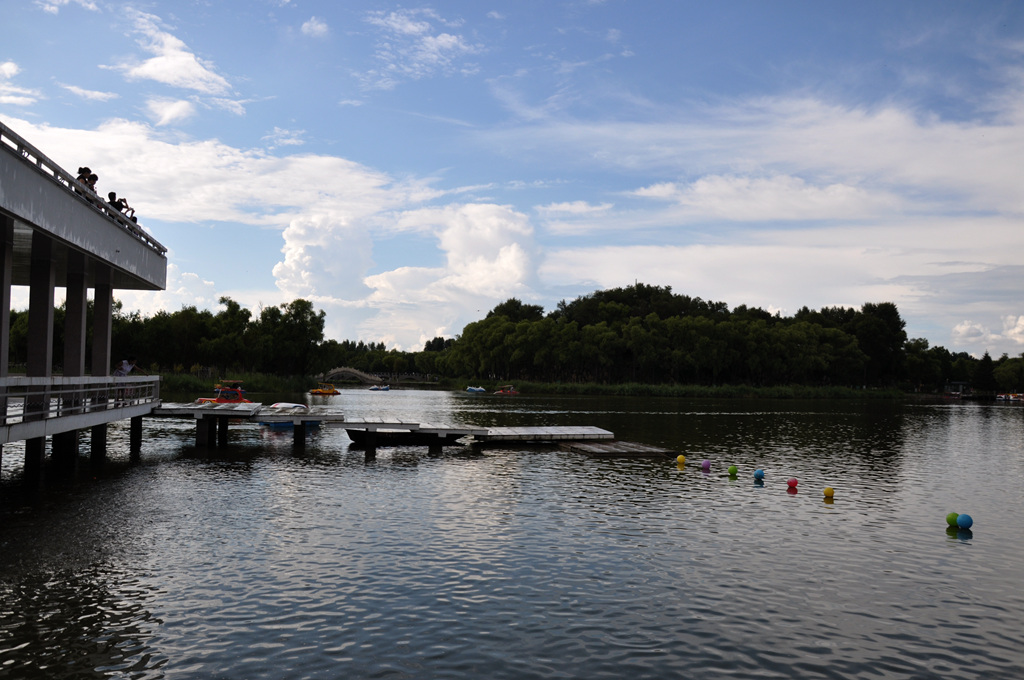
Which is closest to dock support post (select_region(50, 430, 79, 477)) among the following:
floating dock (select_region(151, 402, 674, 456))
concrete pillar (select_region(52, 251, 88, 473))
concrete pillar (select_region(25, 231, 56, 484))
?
concrete pillar (select_region(52, 251, 88, 473))

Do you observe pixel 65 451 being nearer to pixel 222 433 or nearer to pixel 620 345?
pixel 222 433

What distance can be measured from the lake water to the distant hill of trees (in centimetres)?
7457

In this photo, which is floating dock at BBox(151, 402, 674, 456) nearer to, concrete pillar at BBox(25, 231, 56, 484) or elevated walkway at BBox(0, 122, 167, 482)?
elevated walkway at BBox(0, 122, 167, 482)

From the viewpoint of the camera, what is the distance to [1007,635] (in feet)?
36.0

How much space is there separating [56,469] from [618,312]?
12471cm

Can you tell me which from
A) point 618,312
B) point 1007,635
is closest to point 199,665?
point 1007,635

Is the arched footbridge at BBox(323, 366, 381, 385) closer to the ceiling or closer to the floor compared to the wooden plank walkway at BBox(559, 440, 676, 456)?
closer to the ceiling

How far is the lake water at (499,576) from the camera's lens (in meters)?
9.62

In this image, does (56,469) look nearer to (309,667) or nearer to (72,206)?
(72,206)

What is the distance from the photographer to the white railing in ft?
55.5

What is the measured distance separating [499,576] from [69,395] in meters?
16.5

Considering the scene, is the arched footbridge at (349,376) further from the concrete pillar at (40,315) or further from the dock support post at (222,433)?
the concrete pillar at (40,315)

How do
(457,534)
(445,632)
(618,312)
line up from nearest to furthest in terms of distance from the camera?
(445,632), (457,534), (618,312)

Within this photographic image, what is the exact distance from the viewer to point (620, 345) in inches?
4764
